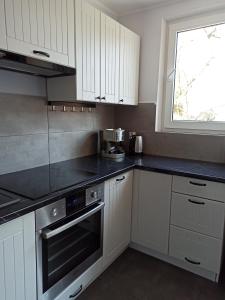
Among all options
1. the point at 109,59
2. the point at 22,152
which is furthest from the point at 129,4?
the point at 22,152

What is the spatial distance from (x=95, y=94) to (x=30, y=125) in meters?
0.56

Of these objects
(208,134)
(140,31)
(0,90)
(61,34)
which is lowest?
(208,134)

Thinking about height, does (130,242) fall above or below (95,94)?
below

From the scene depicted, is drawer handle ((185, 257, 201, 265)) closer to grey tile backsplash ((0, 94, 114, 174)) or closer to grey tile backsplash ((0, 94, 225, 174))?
grey tile backsplash ((0, 94, 225, 174))

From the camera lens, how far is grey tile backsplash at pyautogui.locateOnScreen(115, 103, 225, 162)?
2076 millimetres

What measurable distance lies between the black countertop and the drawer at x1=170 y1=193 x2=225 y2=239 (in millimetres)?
199

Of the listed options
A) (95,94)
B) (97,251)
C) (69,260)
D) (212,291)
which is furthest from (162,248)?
(95,94)

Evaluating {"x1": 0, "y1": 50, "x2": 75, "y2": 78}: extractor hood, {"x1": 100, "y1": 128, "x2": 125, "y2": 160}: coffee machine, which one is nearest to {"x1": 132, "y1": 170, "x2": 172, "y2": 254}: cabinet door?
{"x1": 100, "y1": 128, "x2": 125, "y2": 160}: coffee machine

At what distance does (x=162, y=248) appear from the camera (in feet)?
6.22

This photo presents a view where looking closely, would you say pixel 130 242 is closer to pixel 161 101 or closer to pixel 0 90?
pixel 161 101

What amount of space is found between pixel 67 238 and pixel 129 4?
216 cm

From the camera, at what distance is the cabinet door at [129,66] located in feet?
6.71

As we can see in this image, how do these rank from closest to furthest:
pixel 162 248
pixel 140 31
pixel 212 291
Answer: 1. pixel 212 291
2. pixel 162 248
3. pixel 140 31

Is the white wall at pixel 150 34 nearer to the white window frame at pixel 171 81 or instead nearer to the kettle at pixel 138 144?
the white window frame at pixel 171 81
